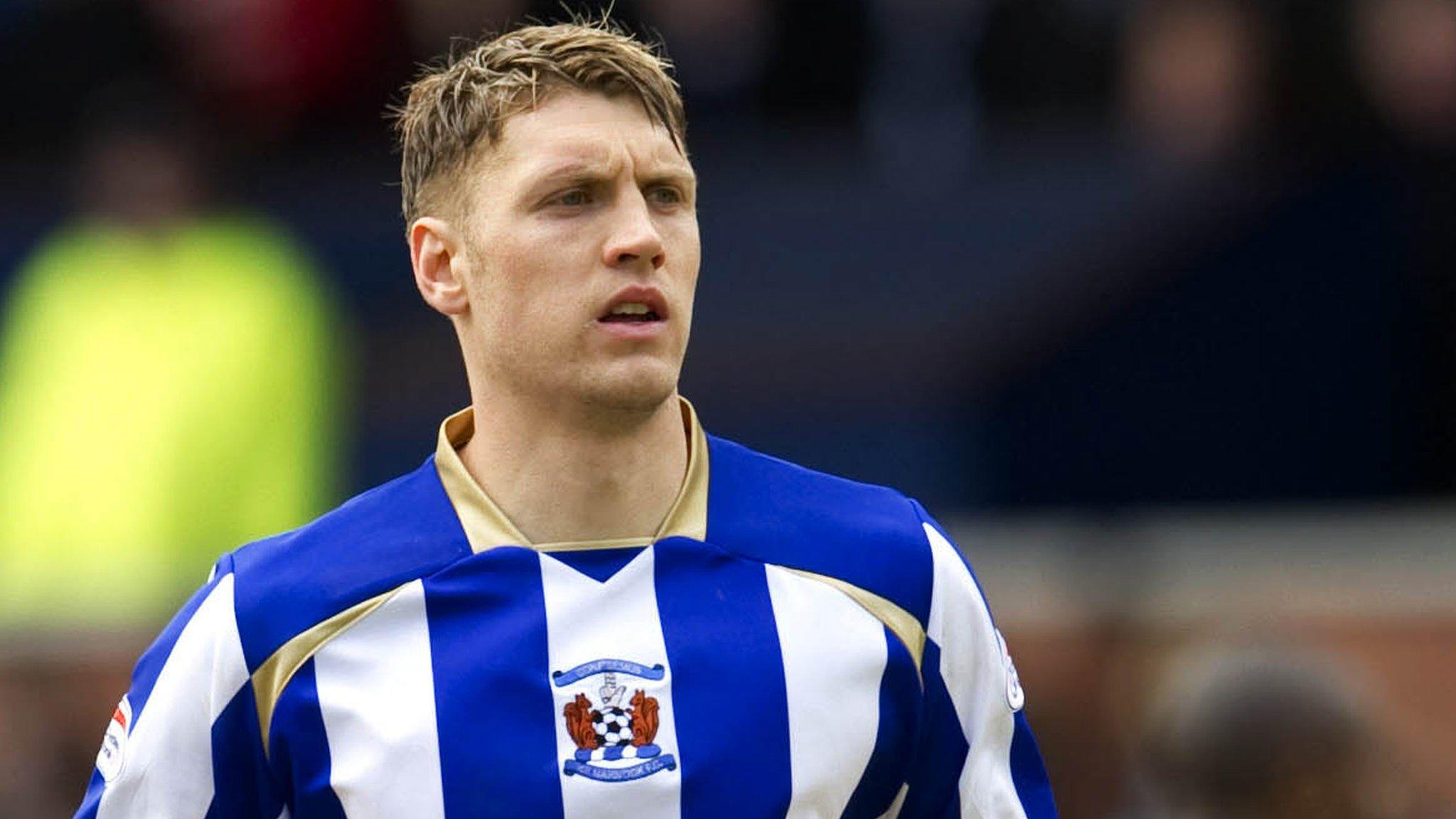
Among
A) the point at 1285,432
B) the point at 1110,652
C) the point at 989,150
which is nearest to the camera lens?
the point at 1110,652

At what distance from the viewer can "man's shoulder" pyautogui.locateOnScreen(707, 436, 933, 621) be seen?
13.4 ft

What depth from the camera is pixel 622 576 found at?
4.04 metres

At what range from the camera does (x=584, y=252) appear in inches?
157

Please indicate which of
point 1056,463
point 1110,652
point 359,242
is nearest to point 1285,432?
point 1056,463

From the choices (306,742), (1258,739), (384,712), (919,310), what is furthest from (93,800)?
(919,310)

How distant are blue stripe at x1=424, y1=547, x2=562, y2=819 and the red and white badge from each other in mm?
489

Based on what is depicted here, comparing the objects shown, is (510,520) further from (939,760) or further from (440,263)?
(939,760)

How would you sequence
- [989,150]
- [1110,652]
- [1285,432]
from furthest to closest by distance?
[989,150], [1285,432], [1110,652]

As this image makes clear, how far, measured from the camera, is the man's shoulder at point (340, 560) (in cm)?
398

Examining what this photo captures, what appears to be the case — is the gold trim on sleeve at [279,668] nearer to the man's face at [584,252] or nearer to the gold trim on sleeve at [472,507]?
the gold trim on sleeve at [472,507]

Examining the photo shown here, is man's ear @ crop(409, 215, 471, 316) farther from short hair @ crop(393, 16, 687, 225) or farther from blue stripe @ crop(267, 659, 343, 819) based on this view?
blue stripe @ crop(267, 659, 343, 819)

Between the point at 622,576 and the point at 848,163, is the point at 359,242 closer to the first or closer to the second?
the point at 848,163

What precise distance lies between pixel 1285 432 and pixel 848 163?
5.90 ft

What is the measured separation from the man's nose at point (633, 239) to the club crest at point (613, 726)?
581mm
